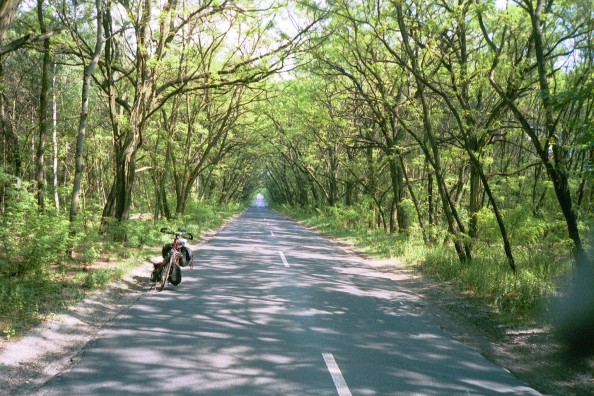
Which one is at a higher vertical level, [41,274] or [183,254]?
[183,254]

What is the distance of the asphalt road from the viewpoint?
177 inches

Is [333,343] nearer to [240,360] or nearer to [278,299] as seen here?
[240,360]

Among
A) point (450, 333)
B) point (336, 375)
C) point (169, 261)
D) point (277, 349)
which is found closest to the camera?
point (336, 375)

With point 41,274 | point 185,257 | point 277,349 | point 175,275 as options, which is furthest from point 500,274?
point 41,274

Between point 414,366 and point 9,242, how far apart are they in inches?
260

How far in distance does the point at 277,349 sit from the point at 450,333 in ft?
9.07

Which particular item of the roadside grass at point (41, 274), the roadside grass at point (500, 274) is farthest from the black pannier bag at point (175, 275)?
the roadside grass at point (500, 274)

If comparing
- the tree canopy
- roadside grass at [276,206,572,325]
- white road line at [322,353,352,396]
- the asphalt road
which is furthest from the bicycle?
roadside grass at [276,206,572,325]

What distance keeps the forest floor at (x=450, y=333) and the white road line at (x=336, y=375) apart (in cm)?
202

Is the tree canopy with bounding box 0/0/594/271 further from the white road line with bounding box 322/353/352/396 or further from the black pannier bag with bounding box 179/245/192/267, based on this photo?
the white road line with bounding box 322/353/352/396

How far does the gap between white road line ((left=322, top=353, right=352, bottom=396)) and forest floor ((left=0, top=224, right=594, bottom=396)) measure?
79.6 inches

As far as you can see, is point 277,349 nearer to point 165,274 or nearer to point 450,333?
point 450,333

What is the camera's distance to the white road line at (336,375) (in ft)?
14.4

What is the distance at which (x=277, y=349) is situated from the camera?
18.3 ft
